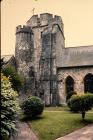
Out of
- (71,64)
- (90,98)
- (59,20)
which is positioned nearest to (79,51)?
(71,64)

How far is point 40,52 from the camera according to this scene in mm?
45031

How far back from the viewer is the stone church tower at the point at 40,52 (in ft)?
136

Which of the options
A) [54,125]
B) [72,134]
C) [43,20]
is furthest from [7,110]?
[43,20]

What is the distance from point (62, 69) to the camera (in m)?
42.1

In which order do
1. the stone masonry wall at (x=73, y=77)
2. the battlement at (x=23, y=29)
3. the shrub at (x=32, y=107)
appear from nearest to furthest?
the shrub at (x=32, y=107), the stone masonry wall at (x=73, y=77), the battlement at (x=23, y=29)

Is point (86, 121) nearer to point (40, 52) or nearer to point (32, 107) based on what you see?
point (32, 107)

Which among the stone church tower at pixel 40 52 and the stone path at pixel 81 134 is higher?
the stone church tower at pixel 40 52

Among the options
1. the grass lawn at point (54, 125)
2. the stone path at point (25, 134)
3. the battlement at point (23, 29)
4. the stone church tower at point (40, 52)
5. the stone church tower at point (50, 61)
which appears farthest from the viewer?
the battlement at point (23, 29)

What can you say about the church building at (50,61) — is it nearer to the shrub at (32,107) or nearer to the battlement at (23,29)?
the battlement at (23,29)

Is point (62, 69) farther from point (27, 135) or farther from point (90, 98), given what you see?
point (27, 135)

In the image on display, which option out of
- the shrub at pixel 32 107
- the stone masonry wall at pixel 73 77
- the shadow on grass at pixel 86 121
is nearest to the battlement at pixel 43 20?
the stone masonry wall at pixel 73 77

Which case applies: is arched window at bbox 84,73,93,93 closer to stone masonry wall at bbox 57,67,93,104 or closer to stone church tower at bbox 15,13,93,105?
stone church tower at bbox 15,13,93,105

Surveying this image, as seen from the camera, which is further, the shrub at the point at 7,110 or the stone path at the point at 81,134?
the stone path at the point at 81,134

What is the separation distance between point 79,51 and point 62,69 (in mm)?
4571
